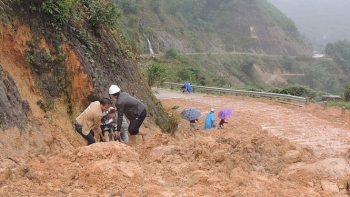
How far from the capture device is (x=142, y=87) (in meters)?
11.8

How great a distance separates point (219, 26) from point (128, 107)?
85.0 metres

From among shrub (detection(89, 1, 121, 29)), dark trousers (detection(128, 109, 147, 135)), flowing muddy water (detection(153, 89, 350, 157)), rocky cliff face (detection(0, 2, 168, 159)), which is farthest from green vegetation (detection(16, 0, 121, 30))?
flowing muddy water (detection(153, 89, 350, 157))

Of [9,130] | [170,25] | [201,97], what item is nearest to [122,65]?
[9,130]

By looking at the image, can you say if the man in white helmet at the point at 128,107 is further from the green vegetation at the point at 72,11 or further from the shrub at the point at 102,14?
the shrub at the point at 102,14

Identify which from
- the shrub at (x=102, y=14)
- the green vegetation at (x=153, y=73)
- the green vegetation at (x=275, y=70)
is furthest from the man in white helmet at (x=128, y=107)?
the green vegetation at (x=275, y=70)

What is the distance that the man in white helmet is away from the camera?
248 inches

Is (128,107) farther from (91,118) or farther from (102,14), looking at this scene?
(102,14)

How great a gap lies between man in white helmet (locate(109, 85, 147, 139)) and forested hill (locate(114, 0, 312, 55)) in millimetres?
58549

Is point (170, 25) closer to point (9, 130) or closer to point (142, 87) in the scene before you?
point (142, 87)

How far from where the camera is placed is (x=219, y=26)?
89.1 metres

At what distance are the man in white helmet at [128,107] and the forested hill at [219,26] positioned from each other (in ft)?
192

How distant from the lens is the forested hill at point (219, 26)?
6956 cm

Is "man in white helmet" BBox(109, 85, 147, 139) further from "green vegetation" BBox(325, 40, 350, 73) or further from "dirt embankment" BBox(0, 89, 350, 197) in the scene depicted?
"green vegetation" BBox(325, 40, 350, 73)

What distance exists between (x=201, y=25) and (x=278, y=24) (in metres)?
23.9
